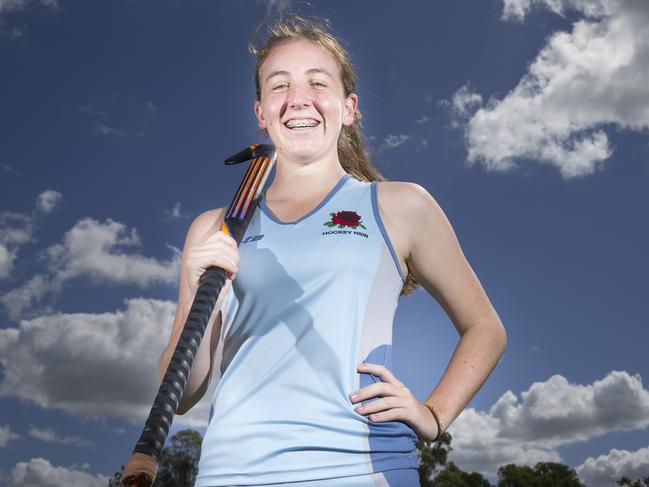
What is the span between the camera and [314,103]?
181 inches

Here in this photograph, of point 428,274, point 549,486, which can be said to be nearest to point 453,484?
point 549,486

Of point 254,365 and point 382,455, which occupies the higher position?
point 254,365

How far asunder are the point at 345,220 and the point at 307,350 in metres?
0.87

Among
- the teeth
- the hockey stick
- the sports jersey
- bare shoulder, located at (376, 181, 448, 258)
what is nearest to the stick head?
the hockey stick

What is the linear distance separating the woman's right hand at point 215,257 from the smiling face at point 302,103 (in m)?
0.92

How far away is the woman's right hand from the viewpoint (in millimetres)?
3975

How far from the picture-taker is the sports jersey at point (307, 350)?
11.1ft

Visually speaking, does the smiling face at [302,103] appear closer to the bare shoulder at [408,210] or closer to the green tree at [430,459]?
the bare shoulder at [408,210]

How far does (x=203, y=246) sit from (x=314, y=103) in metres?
1.27

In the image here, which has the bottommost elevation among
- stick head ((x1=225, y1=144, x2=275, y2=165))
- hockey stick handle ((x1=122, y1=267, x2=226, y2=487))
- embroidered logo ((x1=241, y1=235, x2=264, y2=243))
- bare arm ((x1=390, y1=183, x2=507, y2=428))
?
hockey stick handle ((x1=122, y1=267, x2=226, y2=487))

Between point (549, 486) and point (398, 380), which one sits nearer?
point (398, 380)

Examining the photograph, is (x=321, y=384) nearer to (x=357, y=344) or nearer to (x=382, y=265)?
(x=357, y=344)

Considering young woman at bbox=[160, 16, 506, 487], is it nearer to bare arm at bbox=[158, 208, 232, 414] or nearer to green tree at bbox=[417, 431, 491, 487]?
bare arm at bbox=[158, 208, 232, 414]

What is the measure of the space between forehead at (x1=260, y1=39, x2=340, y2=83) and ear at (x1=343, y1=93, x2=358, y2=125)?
261 millimetres
